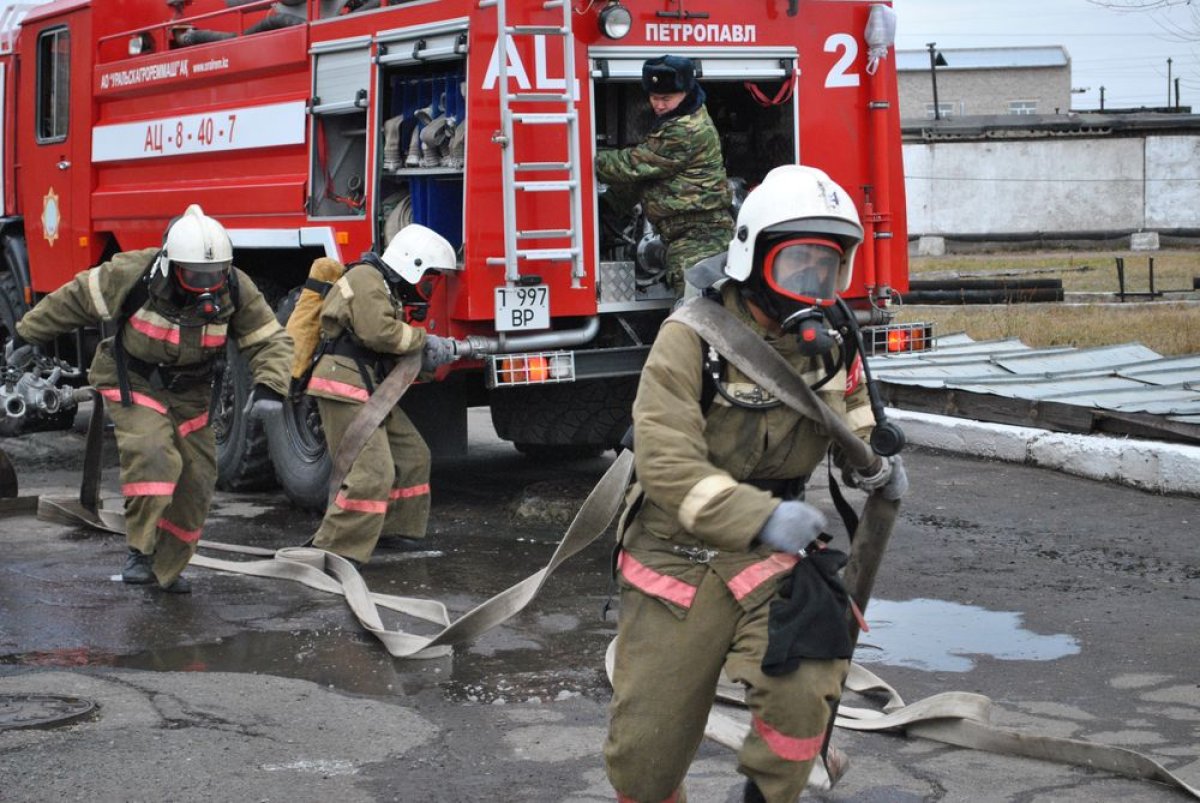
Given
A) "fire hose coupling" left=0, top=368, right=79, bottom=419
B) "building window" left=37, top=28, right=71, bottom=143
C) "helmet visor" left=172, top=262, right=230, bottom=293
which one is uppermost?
"building window" left=37, top=28, right=71, bottom=143

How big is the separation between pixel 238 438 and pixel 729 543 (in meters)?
6.47

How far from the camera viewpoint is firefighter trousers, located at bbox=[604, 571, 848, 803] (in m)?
3.52

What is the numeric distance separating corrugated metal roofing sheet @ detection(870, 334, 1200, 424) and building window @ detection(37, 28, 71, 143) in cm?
573

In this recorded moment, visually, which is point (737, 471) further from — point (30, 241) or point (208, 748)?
point (30, 241)

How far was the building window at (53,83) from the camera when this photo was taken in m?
11.2

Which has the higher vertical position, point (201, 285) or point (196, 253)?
point (196, 253)

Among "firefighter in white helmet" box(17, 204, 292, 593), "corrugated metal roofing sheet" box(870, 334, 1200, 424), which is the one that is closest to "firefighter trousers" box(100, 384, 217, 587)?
"firefighter in white helmet" box(17, 204, 292, 593)

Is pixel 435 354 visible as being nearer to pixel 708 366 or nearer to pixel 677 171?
pixel 677 171

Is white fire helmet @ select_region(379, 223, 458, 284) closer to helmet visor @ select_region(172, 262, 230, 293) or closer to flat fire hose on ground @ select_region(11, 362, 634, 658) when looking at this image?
flat fire hose on ground @ select_region(11, 362, 634, 658)

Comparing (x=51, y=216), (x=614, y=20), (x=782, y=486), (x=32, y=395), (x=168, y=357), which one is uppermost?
(x=614, y=20)

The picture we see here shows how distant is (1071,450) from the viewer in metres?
9.25

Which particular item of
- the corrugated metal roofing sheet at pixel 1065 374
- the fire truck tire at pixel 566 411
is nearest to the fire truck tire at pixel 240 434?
the fire truck tire at pixel 566 411

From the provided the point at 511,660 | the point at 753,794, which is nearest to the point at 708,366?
the point at 753,794

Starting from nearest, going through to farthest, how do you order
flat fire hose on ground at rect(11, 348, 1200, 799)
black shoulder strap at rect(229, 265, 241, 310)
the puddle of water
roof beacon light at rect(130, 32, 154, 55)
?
flat fire hose on ground at rect(11, 348, 1200, 799), the puddle of water, black shoulder strap at rect(229, 265, 241, 310), roof beacon light at rect(130, 32, 154, 55)
